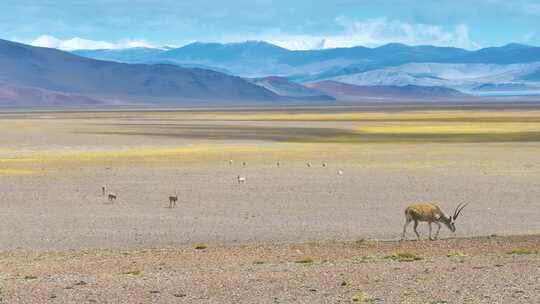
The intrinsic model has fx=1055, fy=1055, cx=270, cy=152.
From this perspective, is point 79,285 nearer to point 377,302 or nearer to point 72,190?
point 377,302

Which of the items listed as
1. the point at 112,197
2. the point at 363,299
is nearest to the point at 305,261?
the point at 363,299

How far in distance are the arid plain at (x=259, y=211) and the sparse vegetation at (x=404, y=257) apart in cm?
22

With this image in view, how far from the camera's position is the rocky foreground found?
1134cm

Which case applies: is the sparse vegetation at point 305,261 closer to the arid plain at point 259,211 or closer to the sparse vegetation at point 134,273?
the arid plain at point 259,211

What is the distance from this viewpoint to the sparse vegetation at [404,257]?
14234 millimetres

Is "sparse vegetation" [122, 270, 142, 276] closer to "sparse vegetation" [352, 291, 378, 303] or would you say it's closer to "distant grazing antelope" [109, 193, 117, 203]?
"sparse vegetation" [352, 291, 378, 303]

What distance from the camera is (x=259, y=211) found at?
72.0 feet

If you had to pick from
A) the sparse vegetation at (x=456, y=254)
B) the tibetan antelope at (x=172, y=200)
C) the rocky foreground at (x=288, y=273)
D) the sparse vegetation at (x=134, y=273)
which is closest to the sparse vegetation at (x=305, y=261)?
the rocky foreground at (x=288, y=273)

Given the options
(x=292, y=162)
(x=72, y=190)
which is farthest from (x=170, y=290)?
(x=292, y=162)

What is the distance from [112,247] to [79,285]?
15.7ft

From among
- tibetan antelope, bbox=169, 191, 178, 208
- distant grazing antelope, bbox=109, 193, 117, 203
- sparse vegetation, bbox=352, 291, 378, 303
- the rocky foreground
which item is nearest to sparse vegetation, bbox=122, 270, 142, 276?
the rocky foreground

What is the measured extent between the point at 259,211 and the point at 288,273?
8945mm

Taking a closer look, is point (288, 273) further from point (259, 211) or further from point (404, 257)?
point (259, 211)

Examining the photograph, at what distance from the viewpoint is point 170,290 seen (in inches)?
467
